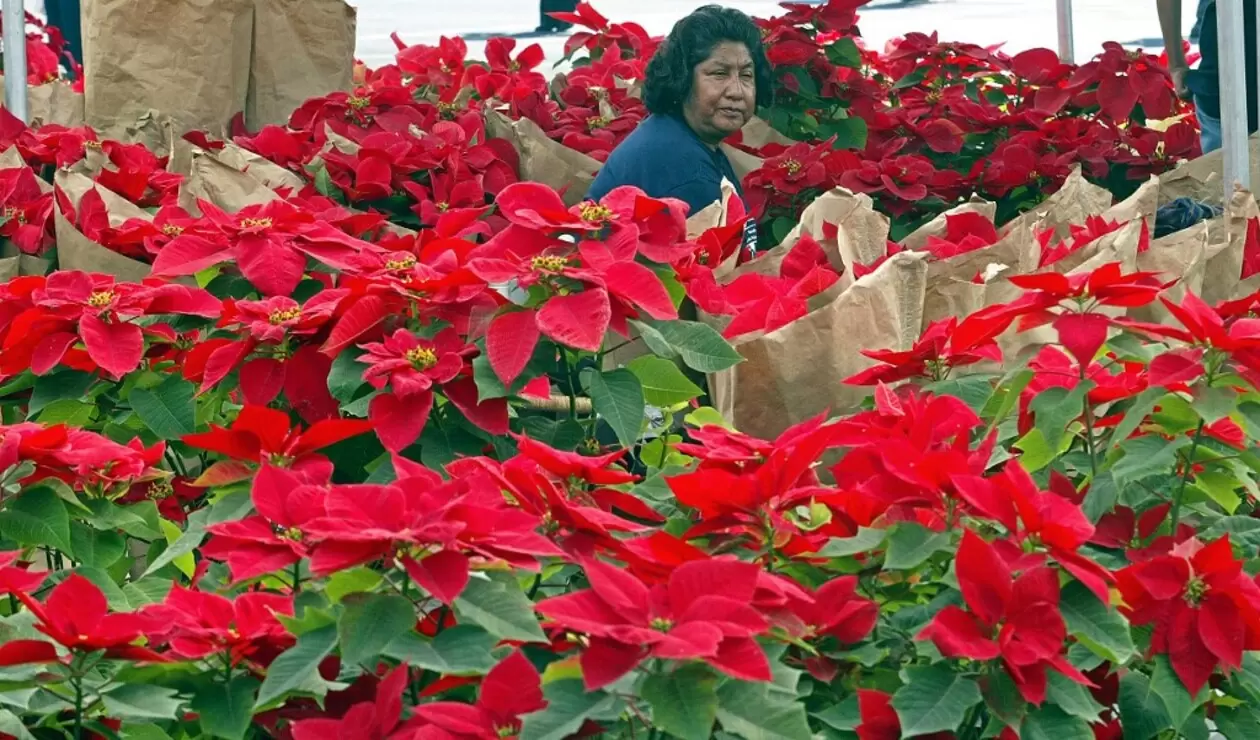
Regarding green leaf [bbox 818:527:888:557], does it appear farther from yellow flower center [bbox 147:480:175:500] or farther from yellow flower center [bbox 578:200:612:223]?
yellow flower center [bbox 147:480:175:500]

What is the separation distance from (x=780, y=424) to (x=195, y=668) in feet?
2.33

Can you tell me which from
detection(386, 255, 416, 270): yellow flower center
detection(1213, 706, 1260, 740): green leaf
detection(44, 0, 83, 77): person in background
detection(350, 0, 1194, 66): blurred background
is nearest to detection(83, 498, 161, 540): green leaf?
detection(386, 255, 416, 270): yellow flower center

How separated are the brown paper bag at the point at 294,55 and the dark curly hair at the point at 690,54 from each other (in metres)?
0.55

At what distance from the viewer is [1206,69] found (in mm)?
3795

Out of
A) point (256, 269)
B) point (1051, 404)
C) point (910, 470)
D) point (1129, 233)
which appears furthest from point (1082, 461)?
point (256, 269)

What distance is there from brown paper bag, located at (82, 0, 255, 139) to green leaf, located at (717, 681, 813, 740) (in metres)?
2.35

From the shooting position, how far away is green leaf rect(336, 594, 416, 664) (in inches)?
35.7

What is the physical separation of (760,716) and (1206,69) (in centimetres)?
326

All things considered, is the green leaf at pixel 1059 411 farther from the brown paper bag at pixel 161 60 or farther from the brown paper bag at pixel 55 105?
the brown paper bag at pixel 55 105

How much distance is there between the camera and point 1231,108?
2.46 meters

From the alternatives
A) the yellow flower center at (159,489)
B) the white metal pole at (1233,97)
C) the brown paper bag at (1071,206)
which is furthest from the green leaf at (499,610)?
the white metal pole at (1233,97)

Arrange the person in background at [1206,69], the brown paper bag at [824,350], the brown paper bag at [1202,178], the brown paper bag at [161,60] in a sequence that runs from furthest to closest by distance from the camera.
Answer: the person in background at [1206,69] < the brown paper bag at [161,60] < the brown paper bag at [1202,178] < the brown paper bag at [824,350]

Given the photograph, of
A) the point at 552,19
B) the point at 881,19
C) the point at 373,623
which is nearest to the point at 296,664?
the point at 373,623

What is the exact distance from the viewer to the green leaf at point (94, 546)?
129 centimetres
